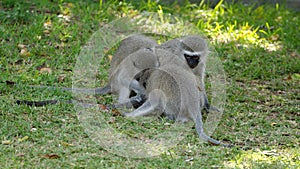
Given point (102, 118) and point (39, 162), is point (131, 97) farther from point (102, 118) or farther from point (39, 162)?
point (39, 162)

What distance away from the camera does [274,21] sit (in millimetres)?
8680

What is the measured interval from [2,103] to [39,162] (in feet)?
4.44

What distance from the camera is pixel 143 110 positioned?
539 cm

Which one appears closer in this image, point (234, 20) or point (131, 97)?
point (131, 97)

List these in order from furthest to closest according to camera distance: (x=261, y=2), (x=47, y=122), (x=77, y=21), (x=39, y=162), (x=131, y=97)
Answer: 1. (x=261, y=2)
2. (x=77, y=21)
3. (x=131, y=97)
4. (x=47, y=122)
5. (x=39, y=162)

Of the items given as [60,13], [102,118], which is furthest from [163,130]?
[60,13]

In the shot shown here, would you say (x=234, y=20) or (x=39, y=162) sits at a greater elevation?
(x=234, y=20)

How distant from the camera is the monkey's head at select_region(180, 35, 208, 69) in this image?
232 inches

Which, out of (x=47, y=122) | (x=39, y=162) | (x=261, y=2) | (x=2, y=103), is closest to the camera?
(x=39, y=162)

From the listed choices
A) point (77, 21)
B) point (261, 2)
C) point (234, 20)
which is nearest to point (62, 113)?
point (77, 21)

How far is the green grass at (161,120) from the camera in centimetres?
455

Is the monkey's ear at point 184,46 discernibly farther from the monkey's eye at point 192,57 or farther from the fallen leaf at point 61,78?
the fallen leaf at point 61,78

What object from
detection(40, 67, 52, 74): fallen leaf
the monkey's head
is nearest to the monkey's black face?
the monkey's head

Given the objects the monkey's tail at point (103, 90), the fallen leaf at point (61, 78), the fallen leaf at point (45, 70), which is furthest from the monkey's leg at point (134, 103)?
the fallen leaf at point (45, 70)
